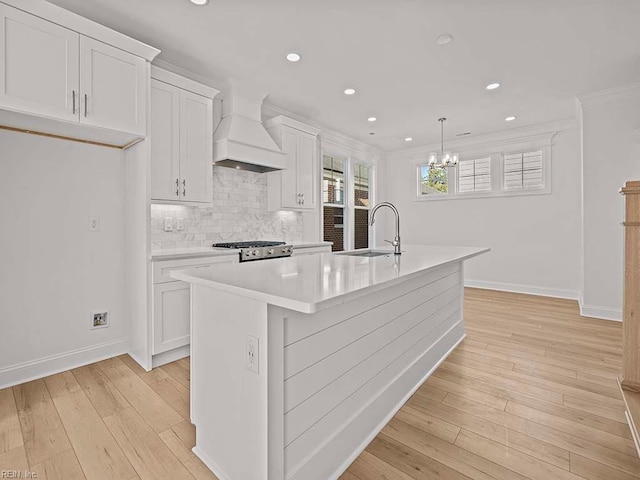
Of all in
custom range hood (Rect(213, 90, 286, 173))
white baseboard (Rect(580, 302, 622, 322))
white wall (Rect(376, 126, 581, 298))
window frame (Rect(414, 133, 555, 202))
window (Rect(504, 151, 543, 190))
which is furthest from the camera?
window (Rect(504, 151, 543, 190))

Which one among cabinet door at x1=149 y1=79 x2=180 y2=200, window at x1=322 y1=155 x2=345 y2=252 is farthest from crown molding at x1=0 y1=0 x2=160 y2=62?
window at x1=322 y1=155 x2=345 y2=252

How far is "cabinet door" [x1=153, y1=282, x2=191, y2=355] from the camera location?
259cm

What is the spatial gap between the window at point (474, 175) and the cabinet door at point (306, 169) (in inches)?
122

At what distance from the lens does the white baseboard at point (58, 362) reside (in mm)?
2292

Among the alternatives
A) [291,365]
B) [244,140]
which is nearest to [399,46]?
[244,140]

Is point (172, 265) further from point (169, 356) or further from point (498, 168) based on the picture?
point (498, 168)

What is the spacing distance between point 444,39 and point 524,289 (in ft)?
14.4

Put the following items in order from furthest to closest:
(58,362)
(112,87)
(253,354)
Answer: (58,362)
(112,87)
(253,354)

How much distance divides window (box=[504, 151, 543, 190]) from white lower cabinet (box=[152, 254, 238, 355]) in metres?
5.25

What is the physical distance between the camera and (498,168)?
5570mm

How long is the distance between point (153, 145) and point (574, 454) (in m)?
3.61

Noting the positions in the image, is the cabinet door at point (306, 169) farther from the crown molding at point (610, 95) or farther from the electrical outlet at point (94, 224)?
the crown molding at point (610, 95)

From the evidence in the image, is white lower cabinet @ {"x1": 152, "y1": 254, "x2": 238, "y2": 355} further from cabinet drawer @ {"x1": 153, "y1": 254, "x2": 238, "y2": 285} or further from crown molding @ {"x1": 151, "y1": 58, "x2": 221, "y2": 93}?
crown molding @ {"x1": 151, "y1": 58, "x2": 221, "y2": 93}

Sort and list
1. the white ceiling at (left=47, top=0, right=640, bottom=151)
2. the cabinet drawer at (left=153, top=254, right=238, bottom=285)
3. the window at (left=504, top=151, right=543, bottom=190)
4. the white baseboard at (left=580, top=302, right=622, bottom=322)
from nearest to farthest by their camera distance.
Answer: the white ceiling at (left=47, top=0, right=640, bottom=151) < the cabinet drawer at (left=153, top=254, right=238, bottom=285) < the white baseboard at (left=580, top=302, right=622, bottom=322) < the window at (left=504, top=151, right=543, bottom=190)
